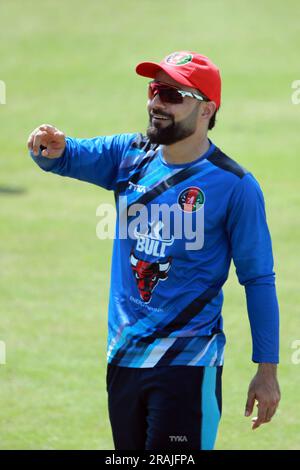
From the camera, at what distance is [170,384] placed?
16.8 ft

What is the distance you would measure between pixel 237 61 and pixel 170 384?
20430 millimetres

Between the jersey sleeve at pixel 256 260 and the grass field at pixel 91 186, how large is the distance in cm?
241

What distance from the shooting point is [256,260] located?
16.7 feet

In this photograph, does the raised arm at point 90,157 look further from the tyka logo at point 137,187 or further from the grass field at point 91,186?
the grass field at point 91,186

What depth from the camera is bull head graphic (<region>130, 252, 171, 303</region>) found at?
516 centimetres

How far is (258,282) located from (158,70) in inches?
44.8

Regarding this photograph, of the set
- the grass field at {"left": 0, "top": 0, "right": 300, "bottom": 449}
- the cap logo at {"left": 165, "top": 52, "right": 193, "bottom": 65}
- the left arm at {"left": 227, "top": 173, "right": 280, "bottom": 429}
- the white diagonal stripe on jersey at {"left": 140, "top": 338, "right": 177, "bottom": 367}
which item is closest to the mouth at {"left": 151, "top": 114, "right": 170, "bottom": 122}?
the cap logo at {"left": 165, "top": 52, "right": 193, "bottom": 65}

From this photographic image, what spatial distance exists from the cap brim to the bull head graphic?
2.76 feet

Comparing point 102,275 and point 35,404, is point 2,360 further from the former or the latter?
point 102,275

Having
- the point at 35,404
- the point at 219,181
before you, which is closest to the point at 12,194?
the point at 35,404

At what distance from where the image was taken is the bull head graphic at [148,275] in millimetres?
5156

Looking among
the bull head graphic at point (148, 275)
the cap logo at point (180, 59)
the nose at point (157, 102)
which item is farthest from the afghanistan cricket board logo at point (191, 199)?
the cap logo at point (180, 59)
